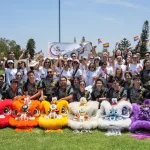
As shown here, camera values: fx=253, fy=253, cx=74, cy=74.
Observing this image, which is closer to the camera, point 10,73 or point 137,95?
point 137,95

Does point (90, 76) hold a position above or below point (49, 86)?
above

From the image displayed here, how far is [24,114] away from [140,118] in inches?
123

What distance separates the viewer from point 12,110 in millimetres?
7219

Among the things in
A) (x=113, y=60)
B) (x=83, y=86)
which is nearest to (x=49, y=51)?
(x=113, y=60)

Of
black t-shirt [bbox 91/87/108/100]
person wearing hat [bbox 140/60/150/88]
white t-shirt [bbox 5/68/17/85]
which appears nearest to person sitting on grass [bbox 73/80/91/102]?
black t-shirt [bbox 91/87/108/100]

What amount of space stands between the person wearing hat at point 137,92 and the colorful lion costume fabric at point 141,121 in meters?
0.51

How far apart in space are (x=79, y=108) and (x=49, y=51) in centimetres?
608

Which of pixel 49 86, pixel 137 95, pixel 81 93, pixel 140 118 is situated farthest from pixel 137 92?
pixel 49 86

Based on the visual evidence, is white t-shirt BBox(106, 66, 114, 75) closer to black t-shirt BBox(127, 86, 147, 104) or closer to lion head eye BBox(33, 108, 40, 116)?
black t-shirt BBox(127, 86, 147, 104)

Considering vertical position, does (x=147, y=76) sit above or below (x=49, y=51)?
below

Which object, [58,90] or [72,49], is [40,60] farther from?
[72,49]

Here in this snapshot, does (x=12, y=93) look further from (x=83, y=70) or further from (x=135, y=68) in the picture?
(x=135, y=68)

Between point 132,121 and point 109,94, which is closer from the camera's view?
point 132,121

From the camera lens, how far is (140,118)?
6.47m
